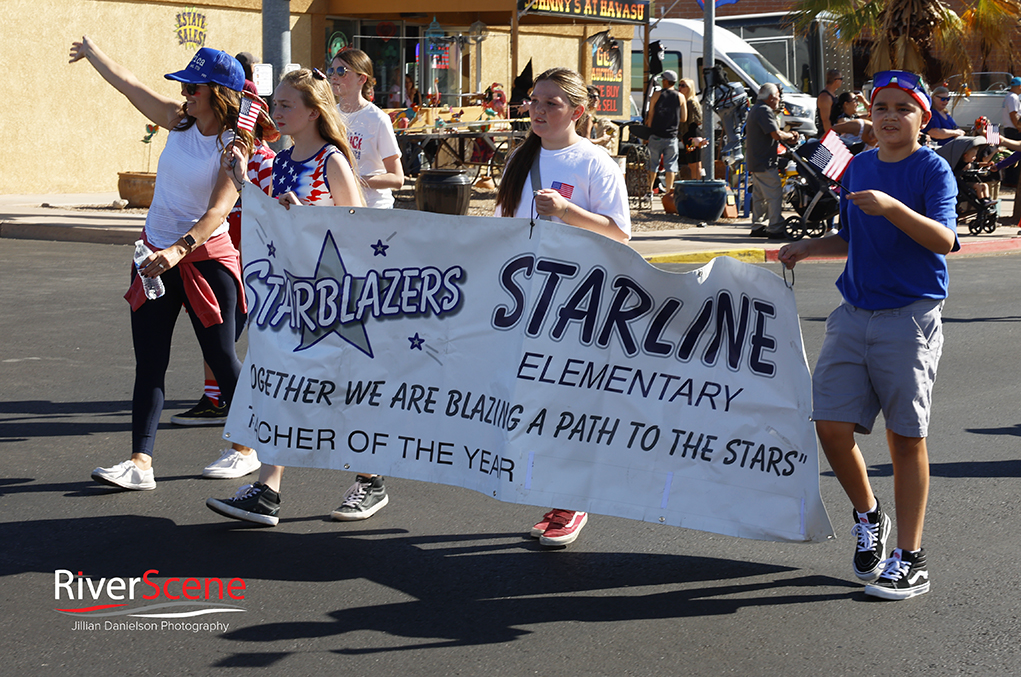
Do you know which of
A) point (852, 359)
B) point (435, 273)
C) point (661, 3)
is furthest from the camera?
point (661, 3)

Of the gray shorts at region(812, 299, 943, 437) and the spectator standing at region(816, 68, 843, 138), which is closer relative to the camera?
the gray shorts at region(812, 299, 943, 437)

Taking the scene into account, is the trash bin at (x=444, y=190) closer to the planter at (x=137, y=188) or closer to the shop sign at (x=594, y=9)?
the planter at (x=137, y=188)

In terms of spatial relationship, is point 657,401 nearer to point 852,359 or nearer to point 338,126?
point 852,359

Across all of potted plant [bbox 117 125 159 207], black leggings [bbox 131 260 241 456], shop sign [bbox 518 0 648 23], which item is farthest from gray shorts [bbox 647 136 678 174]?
black leggings [bbox 131 260 241 456]

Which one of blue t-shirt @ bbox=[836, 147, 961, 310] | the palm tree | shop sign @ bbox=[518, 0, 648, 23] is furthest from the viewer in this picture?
the palm tree

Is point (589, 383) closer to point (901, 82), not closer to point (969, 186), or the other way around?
point (901, 82)

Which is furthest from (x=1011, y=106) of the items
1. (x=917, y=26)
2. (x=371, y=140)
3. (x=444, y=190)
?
(x=371, y=140)

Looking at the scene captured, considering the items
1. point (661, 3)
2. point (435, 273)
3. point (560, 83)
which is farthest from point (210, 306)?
point (661, 3)

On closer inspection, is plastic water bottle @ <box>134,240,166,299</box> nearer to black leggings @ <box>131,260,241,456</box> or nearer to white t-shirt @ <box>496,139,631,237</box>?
black leggings @ <box>131,260,241,456</box>

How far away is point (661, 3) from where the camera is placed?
143 ft

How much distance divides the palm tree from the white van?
1.22 metres

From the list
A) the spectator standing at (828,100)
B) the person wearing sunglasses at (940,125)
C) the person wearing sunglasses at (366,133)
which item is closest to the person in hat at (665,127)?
the spectator standing at (828,100)

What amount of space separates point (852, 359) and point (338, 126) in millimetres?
2304

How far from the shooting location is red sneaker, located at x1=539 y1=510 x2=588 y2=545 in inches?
189
